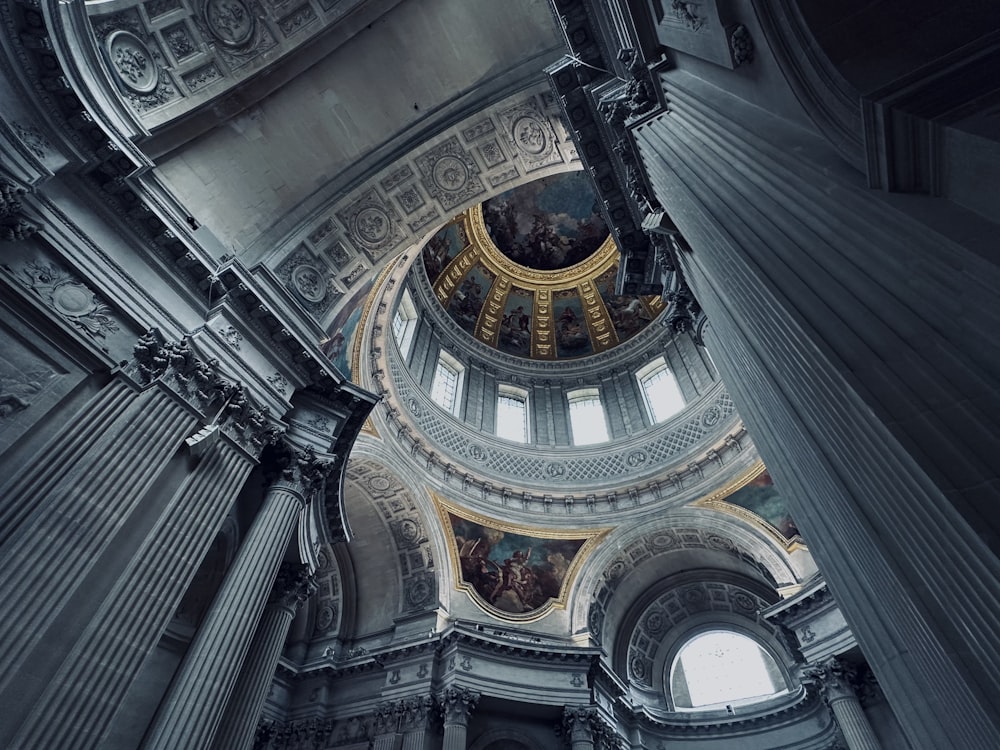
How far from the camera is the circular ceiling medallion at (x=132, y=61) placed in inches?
299

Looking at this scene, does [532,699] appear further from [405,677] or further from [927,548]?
[927,548]

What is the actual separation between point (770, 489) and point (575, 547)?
218 inches

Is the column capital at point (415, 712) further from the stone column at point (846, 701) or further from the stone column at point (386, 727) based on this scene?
the stone column at point (846, 701)

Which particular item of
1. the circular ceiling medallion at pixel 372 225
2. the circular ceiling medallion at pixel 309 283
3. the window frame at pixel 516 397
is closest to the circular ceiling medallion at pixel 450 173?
the circular ceiling medallion at pixel 372 225

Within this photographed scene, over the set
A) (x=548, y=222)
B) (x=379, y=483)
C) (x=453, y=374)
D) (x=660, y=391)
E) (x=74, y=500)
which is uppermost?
(x=548, y=222)

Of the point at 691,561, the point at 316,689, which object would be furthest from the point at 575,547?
the point at 316,689

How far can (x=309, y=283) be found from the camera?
9.98m

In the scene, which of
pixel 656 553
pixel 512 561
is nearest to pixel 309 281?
pixel 512 561

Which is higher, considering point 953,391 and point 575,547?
point 575,547

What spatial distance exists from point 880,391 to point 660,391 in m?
17.7

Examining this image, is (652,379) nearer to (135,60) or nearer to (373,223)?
(373,223)

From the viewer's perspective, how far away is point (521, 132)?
10.8m

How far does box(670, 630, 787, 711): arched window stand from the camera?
1516 centimetres

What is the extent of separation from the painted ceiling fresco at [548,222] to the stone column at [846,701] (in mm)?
15991
